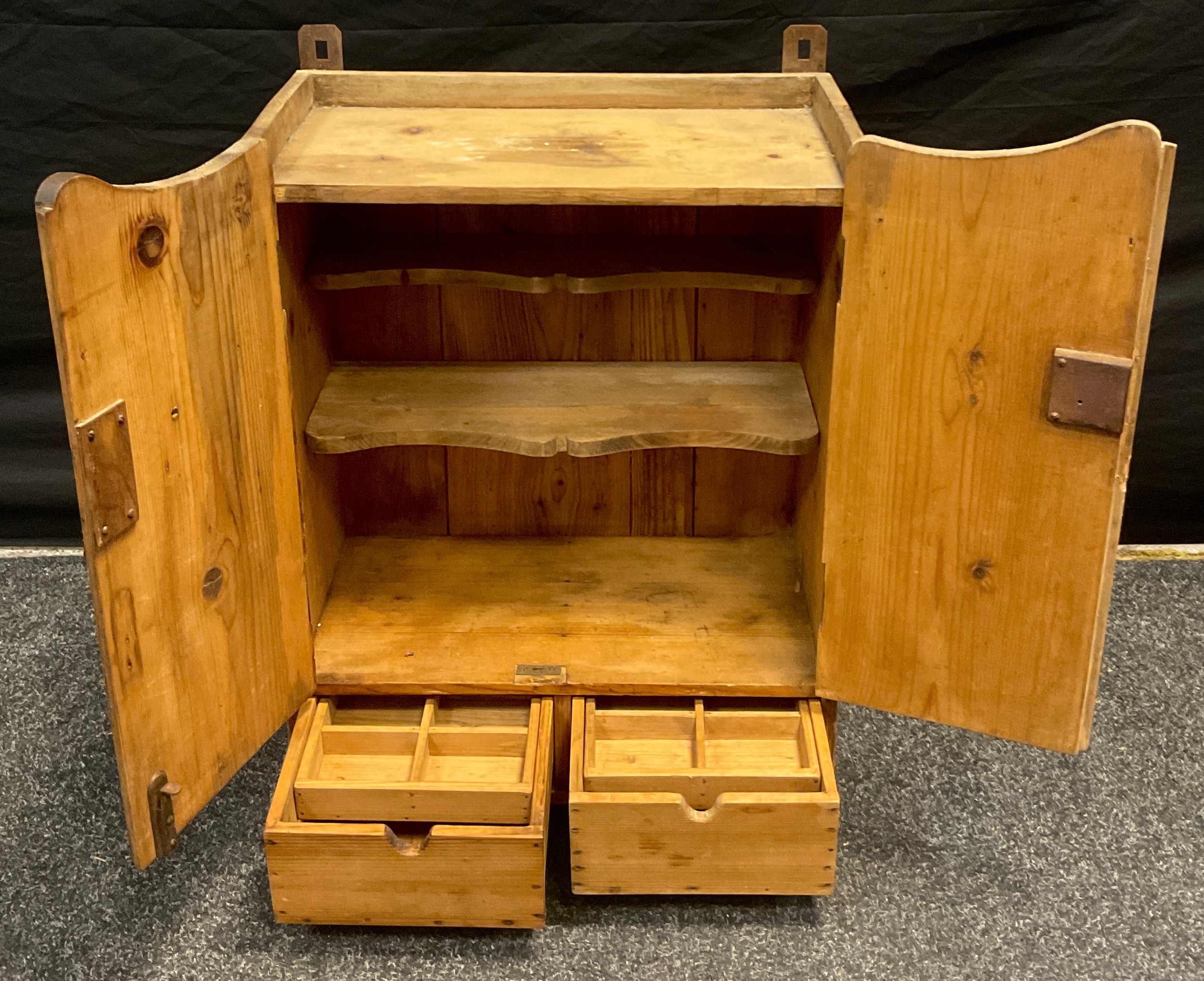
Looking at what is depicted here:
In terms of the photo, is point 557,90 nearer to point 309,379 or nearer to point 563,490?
point 309,379

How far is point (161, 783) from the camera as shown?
1.52 meters

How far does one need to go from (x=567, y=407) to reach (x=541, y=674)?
1.14ft

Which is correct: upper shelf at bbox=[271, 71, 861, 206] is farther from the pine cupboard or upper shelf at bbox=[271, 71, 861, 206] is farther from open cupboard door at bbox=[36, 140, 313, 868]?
open cupboard door at bbox=[36, 140, 313, 868]

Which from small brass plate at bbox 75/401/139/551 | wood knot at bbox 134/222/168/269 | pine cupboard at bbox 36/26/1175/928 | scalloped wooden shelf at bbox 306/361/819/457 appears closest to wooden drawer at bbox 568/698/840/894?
pine cupboard at bbox 36/26/1175/928

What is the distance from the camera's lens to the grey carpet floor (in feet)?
5.57

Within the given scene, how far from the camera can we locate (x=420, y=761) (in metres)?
1.72

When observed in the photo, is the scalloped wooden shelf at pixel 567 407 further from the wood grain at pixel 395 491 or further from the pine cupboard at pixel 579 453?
the wood grain at pixel 395 491

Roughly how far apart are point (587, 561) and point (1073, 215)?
91 cm

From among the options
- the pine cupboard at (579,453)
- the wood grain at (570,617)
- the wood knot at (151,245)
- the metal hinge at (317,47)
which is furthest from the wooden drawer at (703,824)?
the metal hinge at (317,47)

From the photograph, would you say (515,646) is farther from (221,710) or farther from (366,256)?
(366,256)

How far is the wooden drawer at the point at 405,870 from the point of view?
1.60 meters

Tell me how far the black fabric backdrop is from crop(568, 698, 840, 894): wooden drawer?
986mm

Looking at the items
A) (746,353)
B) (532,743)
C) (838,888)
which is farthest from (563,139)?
(838,888)

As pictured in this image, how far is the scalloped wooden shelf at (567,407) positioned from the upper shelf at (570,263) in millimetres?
141
